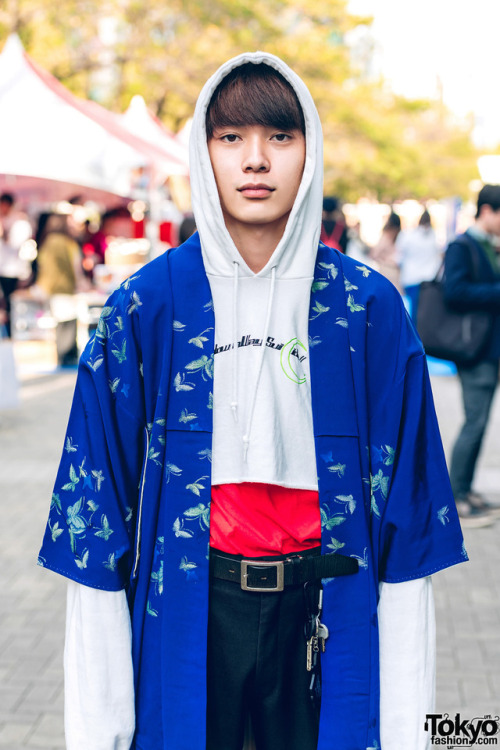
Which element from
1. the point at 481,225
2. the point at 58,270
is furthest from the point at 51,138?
the point at 481,225

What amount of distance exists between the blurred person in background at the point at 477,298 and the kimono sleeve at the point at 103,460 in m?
3.70

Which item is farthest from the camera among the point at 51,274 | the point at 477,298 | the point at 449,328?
the point at 51,274

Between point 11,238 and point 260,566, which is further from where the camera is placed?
point 11,238

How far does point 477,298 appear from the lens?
17.2 ft

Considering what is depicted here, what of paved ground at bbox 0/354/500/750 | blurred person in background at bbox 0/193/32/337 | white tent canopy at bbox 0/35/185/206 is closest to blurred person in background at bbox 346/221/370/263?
white tent canopy at bbox 0/35/185/206

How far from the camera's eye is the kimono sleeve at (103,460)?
5.90 ft

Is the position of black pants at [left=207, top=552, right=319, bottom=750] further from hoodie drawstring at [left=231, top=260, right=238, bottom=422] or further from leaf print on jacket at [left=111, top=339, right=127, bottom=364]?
leaf print on jacket at [left=111, top=339, right=127, bottom=364]

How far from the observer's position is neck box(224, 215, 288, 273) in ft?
6.09

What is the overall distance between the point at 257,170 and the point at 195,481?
59 cm

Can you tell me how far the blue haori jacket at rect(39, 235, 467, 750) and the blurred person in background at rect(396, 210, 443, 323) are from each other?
36.4ft

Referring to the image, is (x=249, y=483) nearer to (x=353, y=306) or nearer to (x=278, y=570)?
(x=278, y=570)

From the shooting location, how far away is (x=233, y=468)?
5.95ft

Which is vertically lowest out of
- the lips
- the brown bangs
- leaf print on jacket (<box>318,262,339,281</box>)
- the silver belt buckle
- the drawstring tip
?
the silver belt buckle

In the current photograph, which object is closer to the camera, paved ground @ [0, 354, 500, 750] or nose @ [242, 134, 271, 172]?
nose @ [242, 134, 271, 172]
